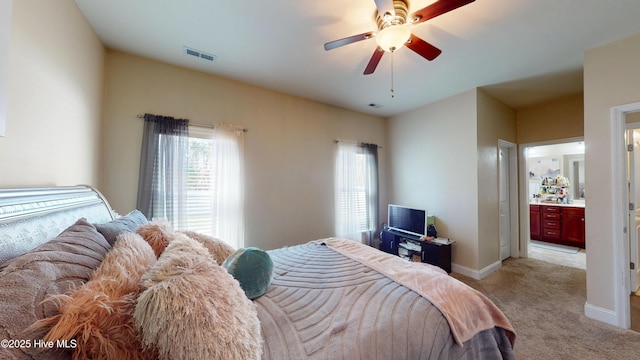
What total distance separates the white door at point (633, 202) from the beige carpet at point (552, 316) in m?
0.47

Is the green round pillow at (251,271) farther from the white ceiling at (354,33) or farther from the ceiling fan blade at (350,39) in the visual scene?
the white ceiling at (354,33)

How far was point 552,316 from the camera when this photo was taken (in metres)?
2.21

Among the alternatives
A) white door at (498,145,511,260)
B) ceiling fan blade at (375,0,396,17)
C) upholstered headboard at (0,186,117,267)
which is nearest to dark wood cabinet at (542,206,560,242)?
white door at (498,145,511,260)

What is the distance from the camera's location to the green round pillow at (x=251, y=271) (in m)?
1.21

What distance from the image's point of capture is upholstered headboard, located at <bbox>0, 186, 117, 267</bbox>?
731mm

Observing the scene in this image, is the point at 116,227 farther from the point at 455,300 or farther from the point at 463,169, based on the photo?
the point at 463,169

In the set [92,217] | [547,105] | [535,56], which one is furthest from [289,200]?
[547,105]

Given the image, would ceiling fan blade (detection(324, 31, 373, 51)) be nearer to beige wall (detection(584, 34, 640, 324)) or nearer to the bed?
the bed

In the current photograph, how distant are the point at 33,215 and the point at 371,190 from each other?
389 cm

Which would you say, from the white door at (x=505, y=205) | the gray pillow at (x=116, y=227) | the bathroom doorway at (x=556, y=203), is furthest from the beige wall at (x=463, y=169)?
the gray pillow at (x=116, y=227)

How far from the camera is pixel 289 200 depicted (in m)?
3.30

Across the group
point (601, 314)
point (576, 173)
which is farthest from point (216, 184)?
point (576, 173)

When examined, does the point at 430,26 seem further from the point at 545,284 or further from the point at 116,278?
the point at 545,284

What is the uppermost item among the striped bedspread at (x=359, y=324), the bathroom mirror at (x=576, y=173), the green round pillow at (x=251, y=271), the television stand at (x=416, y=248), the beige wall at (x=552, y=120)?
the beige wall at (x=552, y=120)
